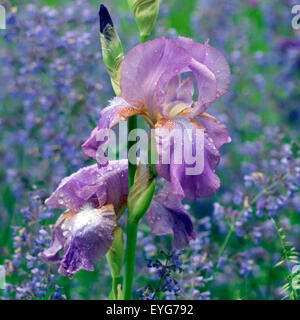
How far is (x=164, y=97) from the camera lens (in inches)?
66.8

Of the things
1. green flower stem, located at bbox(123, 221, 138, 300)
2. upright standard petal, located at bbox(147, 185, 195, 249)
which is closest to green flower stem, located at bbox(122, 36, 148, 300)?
green flower stem, located at bbox(123, 221, 138, 300)

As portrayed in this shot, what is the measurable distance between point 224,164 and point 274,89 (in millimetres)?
1074

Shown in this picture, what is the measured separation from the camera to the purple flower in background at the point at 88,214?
160cm

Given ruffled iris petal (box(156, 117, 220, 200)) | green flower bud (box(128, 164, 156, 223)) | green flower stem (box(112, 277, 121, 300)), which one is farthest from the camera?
green flower stem (box(112, 277, 121, 300))

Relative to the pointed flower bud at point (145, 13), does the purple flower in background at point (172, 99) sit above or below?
below

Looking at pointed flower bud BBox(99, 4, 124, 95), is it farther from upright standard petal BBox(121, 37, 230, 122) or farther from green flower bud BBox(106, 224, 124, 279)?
green flower bud BBox(106, 224, 124, 279)

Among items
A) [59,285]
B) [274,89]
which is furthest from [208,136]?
[274,89]

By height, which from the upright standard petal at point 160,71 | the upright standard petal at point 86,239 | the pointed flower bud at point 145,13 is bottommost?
the upright standard petal at point 86,239

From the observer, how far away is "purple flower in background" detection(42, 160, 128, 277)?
1.60m

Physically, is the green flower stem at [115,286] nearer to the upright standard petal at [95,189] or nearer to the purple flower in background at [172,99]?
the upright standard petal at [95,189]

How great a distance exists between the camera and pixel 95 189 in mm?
1736

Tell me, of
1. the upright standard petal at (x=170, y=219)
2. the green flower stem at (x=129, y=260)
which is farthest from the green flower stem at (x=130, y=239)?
the upright standard petal at (x=170, y=219)

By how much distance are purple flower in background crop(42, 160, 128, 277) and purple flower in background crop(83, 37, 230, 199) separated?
0.53 ft
